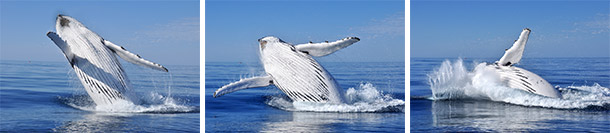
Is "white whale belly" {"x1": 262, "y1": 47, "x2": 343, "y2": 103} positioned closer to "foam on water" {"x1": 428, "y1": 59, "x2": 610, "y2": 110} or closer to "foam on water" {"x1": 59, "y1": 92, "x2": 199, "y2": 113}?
"foam on water" {"x1": 59, "y1": 92, "x2": 199, "y2": 113}

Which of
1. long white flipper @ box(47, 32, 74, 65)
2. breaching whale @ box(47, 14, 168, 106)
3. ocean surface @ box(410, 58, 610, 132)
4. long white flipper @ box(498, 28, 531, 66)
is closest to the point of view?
ocean surface @ box(410, 58, 610, 132)

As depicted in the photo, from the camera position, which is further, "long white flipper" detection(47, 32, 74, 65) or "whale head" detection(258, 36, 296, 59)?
"whale head" detection(258, 36, 296, 59)

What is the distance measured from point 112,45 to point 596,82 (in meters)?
6.81

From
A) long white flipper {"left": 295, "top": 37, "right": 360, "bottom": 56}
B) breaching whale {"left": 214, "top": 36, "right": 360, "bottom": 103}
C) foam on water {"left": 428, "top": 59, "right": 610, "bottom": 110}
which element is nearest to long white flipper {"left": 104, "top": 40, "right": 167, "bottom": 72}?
breaching whale {"left": 214, "top": 36, "right": 360, "bottom": 103}

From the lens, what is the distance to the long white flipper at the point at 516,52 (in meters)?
9.16

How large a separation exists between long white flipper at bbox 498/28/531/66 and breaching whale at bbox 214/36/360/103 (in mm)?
2367

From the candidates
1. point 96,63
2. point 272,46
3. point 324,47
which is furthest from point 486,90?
point 96,63

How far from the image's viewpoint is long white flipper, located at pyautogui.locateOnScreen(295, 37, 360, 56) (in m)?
8.38

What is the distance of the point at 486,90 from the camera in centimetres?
911

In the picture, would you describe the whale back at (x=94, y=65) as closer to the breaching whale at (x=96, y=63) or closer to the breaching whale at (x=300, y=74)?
the breaching whale at (x=96, y=63)

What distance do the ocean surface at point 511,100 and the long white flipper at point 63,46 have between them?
4444 millimetres

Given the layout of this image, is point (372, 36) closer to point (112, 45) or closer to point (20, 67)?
point (112, 45)

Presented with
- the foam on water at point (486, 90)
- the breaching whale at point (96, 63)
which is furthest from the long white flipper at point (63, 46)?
the foam on water at point (486, 90)

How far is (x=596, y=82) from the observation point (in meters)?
9.62
